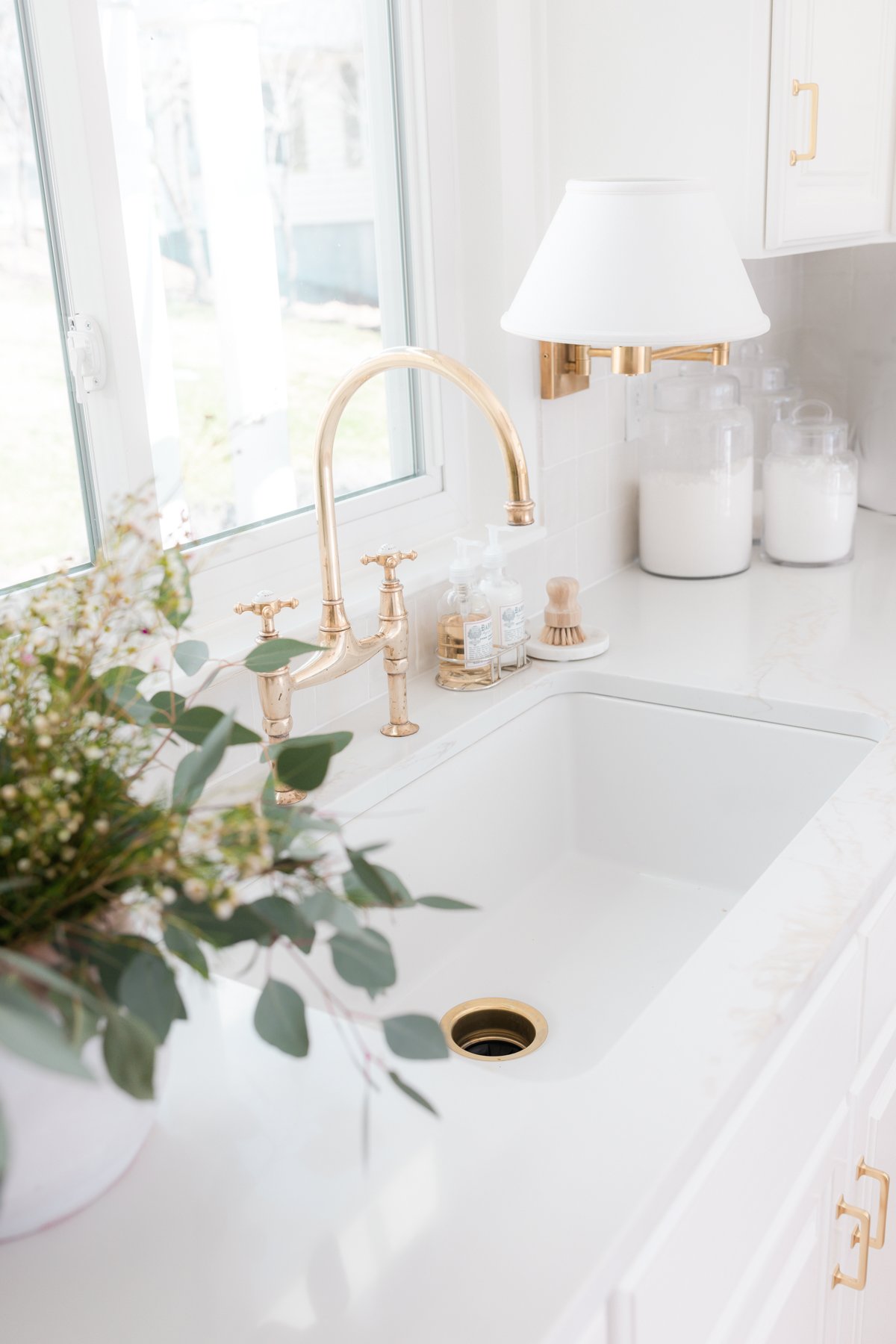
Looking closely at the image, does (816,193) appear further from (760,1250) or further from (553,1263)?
(553,1263)

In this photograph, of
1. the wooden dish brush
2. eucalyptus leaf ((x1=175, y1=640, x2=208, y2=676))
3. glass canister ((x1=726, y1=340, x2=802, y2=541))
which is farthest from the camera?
glass canister ((x1=726, y1=340, x2=802, y2=541))

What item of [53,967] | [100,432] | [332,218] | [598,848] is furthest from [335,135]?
[53,967]

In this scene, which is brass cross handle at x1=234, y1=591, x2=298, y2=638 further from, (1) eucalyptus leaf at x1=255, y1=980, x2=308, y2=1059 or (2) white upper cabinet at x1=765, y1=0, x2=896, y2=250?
(2) white upper cabinet at x1=765, y1=0, x2=896, y2=250

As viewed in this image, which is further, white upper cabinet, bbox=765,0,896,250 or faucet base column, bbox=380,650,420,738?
white upper cabinet, bbox=765,0,896,250

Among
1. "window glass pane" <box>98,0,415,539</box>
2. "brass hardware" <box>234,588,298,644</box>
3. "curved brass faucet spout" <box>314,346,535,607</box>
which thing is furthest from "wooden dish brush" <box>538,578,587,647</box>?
"brass hardware" <box>234,588,298,644</box>

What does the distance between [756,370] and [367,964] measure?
1839 mm

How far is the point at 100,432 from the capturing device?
1.24 m

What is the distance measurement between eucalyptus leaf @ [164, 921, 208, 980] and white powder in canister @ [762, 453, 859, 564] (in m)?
1.51

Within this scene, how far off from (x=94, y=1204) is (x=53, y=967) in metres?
0.20

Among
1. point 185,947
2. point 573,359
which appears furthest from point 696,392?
point 185,947

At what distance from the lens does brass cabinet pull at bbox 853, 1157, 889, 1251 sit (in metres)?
1.12

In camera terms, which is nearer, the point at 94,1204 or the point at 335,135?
the point at 94,1204

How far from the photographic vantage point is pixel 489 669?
1479mm

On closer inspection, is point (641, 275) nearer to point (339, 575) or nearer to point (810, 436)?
point (339, 575)
